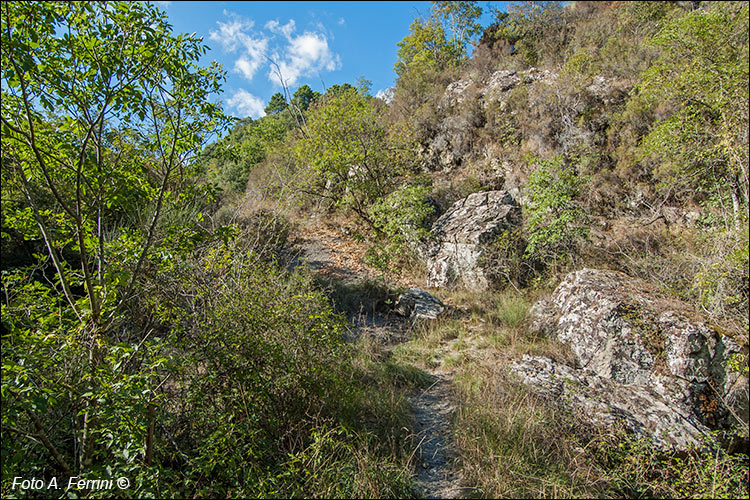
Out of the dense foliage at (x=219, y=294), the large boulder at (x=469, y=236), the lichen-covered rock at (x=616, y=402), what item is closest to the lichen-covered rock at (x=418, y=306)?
the dense foliage at (x=219, y=294)

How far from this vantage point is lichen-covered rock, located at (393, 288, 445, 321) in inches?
231

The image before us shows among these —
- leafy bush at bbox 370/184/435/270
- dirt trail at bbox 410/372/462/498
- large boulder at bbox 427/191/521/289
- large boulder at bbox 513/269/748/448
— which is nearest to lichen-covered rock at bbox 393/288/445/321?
large boulder at bbox 427/191/521/289

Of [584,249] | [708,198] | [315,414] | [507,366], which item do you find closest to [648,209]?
[708,198]

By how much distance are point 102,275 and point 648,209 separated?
8.95 m

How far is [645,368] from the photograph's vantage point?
3.91 metres

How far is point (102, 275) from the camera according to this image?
230 cm

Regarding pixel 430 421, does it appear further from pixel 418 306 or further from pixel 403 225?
pixel 403 225

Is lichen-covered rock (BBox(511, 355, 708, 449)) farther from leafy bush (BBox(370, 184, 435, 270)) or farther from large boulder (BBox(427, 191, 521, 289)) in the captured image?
leafy bush (BBox(370, 184, 435, 270))

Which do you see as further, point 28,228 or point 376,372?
point 376,372

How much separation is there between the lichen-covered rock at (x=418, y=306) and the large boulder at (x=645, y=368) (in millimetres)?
1796

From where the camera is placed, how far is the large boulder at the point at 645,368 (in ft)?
10.7

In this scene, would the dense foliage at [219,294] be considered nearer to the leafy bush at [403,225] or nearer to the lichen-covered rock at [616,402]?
the lichen-covered rock at [616,402]

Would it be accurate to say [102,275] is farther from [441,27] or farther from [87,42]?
[441,27]

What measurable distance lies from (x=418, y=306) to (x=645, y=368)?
314 cm
